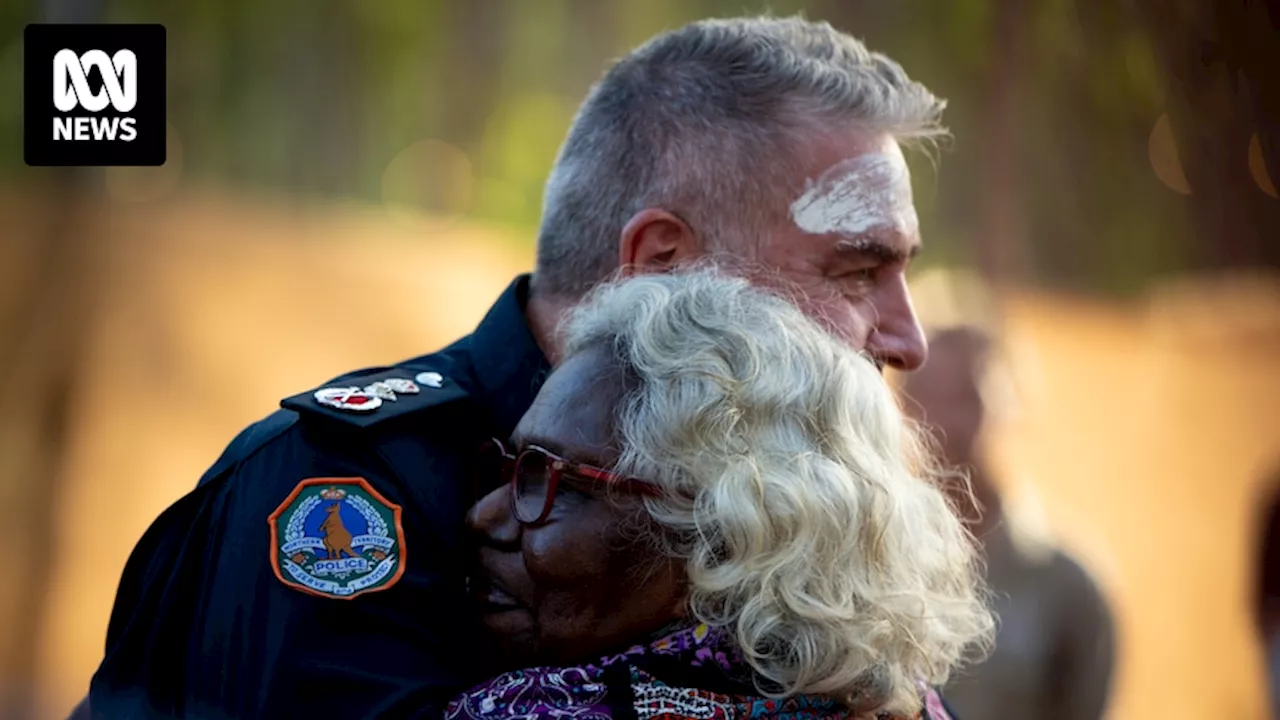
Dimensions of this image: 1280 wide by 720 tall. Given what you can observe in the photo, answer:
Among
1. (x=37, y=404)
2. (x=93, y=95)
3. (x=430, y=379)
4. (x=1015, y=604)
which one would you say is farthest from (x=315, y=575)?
(x=37, y=404)

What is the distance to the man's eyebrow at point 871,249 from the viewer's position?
2.67 m

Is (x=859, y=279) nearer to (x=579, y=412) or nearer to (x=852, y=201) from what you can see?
(x=852, y=201)

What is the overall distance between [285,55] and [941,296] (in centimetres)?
475

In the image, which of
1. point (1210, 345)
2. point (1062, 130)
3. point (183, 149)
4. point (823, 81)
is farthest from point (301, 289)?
point (823, 81)

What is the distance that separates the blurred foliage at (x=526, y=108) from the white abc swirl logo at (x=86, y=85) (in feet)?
12.7

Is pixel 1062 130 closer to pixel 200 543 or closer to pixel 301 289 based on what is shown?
pixel 301 289

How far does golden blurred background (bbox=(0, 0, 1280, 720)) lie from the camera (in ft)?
24.6

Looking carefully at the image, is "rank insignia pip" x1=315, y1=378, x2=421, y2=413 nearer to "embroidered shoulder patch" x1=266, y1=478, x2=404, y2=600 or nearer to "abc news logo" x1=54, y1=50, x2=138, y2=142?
"embroidered shoulder patch" x1=266, y1=478, x2=404, y2=600

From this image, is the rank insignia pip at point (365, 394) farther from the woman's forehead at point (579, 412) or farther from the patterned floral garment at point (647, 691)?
the patterned floral garment at point (647, 691)

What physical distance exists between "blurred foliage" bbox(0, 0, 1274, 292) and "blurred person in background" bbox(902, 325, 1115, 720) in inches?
116

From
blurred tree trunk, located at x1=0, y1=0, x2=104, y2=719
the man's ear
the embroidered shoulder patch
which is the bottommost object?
blurred tree trunk, located at x1=0, y1=0, x2=104, y2=719

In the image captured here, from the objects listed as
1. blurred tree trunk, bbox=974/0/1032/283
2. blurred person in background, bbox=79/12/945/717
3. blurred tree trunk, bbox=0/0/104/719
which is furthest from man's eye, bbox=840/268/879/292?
blurred tree trunk, bbox=0/0/104/719

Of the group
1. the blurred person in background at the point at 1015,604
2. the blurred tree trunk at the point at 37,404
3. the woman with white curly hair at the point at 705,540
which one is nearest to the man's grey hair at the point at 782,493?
the woman with white curly hair at the point at 705,540

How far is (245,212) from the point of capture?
28.8ft
